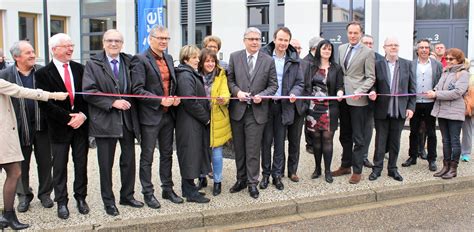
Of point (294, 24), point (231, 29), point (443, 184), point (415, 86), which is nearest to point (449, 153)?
point (443, 184)

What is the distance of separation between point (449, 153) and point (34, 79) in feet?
18.7

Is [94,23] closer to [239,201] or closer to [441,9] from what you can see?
[441,9]

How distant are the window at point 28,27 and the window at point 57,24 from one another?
2.57 ft

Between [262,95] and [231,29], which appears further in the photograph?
[231,29]

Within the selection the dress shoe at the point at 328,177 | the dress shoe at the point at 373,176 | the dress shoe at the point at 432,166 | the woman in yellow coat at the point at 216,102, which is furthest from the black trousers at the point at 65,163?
the dress shoe at the point at 432,166

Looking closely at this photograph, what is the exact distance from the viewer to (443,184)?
6.68 m

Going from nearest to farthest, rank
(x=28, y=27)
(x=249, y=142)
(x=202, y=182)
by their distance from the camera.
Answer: (x=249, y=142) < (x=202, y=182) < (x=28, y=27)

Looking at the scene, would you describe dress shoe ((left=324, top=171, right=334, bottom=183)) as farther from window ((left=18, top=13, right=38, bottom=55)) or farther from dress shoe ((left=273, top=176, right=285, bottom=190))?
window ((left=18, top=13, right=38, bottom=55))

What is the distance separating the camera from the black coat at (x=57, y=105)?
16.4 feet

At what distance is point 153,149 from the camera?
558 cm

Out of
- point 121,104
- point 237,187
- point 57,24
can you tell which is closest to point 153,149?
point 121,104

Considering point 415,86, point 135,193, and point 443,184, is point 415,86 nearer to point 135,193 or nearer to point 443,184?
point 443,184

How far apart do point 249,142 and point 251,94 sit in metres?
0.62

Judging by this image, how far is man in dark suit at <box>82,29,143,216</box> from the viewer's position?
509 centimetres
